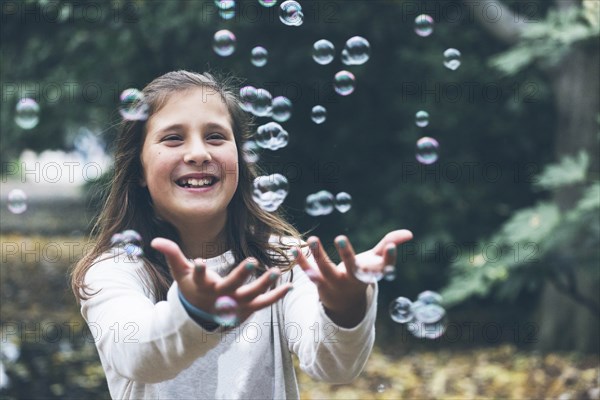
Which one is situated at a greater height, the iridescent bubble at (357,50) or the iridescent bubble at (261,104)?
the iridescent bubble at (357,50)

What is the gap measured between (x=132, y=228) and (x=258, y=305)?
839 millimetres

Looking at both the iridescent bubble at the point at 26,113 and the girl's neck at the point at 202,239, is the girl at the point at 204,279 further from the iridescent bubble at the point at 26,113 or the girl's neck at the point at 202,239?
the iridescent bubble at the point at 26,113

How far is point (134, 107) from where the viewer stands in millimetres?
2367

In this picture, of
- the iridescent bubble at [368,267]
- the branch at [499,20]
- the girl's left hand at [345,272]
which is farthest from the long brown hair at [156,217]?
the branch at [499,20]

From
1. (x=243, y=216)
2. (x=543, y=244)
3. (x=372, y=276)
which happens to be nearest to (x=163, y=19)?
(x=543, y=244)

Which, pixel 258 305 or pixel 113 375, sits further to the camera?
pixel 113 375

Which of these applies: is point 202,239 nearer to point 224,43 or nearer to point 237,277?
point 237,277

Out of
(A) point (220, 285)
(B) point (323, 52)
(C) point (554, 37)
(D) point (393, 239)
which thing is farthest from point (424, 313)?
(C) point (554, 37)

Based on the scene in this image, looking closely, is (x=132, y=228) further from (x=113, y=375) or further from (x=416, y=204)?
(x=416, y=204)

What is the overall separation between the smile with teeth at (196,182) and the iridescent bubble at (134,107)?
306mm

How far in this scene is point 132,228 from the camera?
2.27 m

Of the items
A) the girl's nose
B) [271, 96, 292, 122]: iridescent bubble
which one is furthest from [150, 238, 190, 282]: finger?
[271, 96, 292, 122]: iridescent bubble

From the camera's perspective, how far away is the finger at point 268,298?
4.91ft

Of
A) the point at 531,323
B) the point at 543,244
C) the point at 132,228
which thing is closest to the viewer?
the point at 132,228
